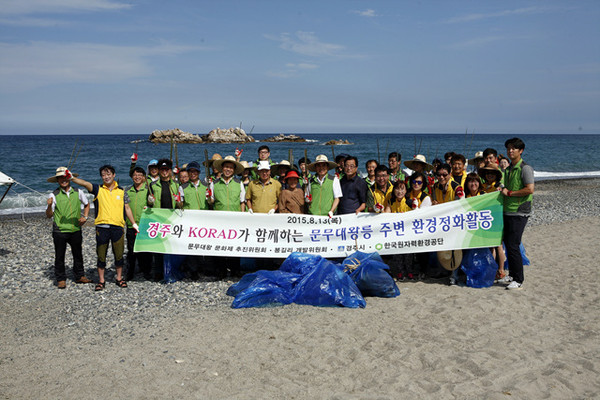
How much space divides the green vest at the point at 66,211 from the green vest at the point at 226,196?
2035 millimetres

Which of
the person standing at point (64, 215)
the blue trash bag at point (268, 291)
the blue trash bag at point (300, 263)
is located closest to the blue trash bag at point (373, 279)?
the blue trash bag at point (300, 263)

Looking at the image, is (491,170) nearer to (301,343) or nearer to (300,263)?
(300,263)

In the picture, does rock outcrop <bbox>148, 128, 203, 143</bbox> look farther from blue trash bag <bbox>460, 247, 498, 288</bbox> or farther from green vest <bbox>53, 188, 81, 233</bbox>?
blue trash bag <bbox>460, 247, 498, 288</bbox>

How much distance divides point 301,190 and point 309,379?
3.45 meters

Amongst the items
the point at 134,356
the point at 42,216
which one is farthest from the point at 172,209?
the point at 42,216

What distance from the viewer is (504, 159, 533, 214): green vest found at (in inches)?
239

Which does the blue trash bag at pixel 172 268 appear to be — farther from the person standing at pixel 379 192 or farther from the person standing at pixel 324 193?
the person standing at pixel 379 192

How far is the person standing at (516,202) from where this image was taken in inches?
235

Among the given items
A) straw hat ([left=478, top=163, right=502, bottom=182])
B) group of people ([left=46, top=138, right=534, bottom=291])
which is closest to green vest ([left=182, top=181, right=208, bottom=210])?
group of people ([left=46, top=138, right=534, bottom=291])

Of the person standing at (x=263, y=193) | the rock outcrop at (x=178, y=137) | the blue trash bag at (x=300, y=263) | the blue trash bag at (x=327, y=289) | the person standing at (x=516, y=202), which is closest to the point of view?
the blue trash bag at (x=327, y=289)

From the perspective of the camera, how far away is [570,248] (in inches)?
354

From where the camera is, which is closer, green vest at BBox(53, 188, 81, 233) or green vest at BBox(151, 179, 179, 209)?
green vest at BBox(53, 188, 81, 233)

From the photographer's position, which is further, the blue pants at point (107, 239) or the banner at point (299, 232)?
the banner at point (299, 232)

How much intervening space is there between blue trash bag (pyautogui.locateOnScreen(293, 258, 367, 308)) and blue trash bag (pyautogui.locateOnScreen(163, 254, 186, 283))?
7.20 ft
